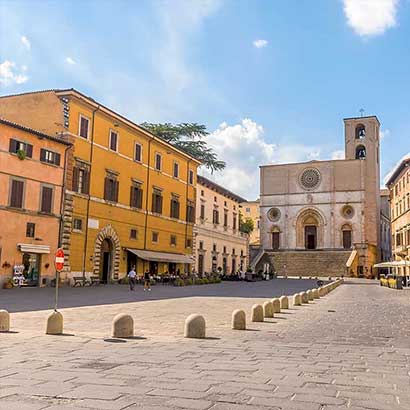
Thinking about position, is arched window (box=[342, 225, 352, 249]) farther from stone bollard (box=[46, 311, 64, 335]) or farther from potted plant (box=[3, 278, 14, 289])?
stone bollard (box=[46, 311, 64, 335])

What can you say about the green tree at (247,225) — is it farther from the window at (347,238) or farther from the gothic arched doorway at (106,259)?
the gothic arched doorway at (106,259)

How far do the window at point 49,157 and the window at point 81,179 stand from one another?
1.63 metres

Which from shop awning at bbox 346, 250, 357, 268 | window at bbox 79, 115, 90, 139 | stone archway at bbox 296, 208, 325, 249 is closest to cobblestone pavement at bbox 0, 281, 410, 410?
window at bbox 79, 115, 90, 139

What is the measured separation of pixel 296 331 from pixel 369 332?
1.76 meters

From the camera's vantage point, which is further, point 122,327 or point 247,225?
point 247,225

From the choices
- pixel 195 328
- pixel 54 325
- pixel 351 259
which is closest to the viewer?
pixel 195 328

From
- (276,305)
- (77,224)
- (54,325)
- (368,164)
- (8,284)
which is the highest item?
(368,164)

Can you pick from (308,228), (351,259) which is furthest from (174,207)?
(308,228)

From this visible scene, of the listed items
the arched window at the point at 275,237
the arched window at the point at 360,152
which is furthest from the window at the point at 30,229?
the arched window at the point at 360,152

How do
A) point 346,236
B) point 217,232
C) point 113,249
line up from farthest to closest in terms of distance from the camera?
point 346,236 → point 217,232 → point 113,249

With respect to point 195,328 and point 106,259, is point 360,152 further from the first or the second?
point 195,328

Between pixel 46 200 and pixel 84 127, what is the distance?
6010 millimetres

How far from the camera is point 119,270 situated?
37.3 m

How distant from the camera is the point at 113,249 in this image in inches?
1455
